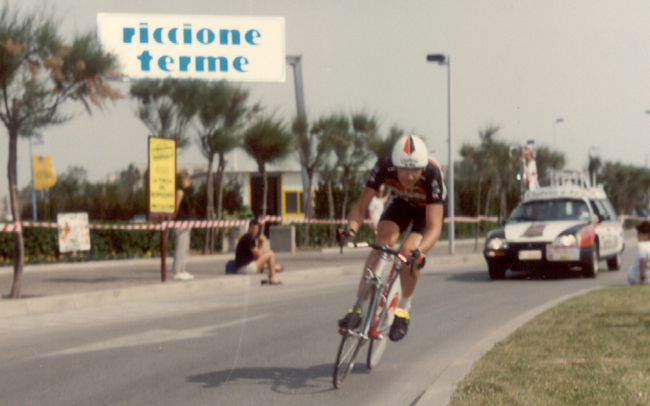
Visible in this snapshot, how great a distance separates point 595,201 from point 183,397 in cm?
1332

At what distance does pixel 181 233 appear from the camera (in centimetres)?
1519

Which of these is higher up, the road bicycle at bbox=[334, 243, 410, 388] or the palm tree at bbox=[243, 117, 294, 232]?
the palm tree at bbox=[243, 117, 294, 232]

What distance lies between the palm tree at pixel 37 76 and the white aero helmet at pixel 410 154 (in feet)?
21.9

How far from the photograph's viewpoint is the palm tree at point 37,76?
10.8 meters

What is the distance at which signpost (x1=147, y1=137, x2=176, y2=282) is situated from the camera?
14.2m

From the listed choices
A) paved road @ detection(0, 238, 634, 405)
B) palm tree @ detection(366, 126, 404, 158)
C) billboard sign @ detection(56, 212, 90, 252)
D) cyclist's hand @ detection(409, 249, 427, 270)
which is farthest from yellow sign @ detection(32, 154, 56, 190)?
palm tree @ detection(366, 126, 404, 158)

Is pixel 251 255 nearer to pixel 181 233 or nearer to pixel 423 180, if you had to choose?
pixel 181 233

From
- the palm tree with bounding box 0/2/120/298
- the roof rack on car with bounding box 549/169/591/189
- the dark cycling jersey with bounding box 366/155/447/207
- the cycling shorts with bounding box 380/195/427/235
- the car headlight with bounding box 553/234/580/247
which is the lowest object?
the car headlight with bounding box 553/234/580/247

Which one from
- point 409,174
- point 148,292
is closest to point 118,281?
point 148,292

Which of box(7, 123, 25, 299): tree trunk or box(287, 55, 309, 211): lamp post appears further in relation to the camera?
box(287, 55, 309, 211): lamp post

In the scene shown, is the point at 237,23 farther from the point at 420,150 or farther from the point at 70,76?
the point at 420,150

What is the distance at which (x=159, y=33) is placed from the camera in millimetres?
14680

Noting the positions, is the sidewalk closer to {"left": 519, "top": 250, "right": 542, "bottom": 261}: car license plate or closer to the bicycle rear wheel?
{"left": 519, "top": 250, "right": 542, "bottom": 261}: car license plate

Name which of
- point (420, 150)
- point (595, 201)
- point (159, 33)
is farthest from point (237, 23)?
point (420, 150)
